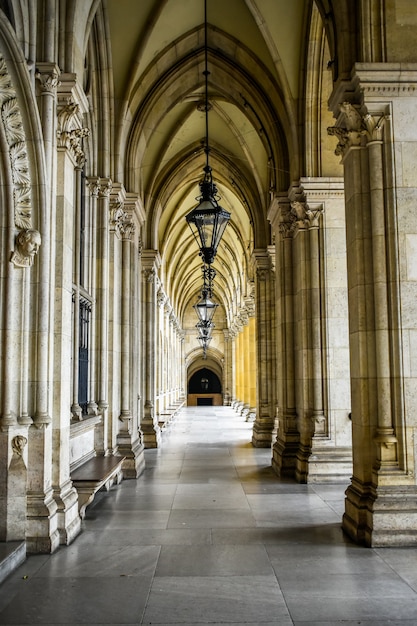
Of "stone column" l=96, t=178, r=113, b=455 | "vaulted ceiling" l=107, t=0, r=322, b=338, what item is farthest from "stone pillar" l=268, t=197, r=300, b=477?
"stone column" l=96, t=178, r=113, b=455

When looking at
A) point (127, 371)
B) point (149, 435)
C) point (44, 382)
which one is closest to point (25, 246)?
point (44, 382)

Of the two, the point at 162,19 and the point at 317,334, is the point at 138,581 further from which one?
the point at 162,19

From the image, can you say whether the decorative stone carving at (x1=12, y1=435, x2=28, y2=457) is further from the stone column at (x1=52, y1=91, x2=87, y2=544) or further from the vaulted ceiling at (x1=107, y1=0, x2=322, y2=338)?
the vaulted ceiling at (x1=107, y1=0, x2=322, y2=338)

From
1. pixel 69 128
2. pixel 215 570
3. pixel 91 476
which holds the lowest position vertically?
pixel 215 570

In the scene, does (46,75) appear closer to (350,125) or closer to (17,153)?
(17,153)

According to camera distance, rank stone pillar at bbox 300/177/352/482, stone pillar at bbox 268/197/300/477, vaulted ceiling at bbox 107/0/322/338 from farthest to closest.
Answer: stone pillar at bbox 268/197/300/477
vaulted ceiling at bbox 107/0/322/338
stone pillar at bbox 300/177/352/482

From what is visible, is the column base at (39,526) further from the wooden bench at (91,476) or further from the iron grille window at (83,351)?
the iron grille window at (83,351)

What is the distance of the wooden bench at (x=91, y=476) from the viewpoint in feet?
21.9

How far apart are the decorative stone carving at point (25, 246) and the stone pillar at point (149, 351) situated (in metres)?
9.81

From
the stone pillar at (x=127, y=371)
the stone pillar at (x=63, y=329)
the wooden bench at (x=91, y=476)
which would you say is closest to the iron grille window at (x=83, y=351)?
the wooden bench at (x=91, y=476)

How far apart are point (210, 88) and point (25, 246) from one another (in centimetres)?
940

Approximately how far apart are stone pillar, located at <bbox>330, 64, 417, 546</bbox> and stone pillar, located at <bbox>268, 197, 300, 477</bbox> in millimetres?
4152

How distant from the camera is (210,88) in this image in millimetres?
13680

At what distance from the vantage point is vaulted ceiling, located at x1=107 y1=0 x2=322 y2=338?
33.7 ft
